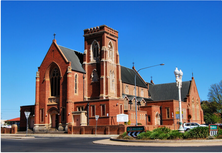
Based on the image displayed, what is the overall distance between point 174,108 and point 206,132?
36715 millimetres

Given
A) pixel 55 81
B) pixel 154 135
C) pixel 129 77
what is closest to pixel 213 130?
pixel 154 135

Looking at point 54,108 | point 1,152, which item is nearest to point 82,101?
point 54,108

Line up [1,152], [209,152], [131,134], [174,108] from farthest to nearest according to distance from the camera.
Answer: [174,108]
[131,134]
[1,152]
[209,152]

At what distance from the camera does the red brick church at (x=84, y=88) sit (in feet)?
157

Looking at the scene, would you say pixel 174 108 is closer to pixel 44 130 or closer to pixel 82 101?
pixel 82 101

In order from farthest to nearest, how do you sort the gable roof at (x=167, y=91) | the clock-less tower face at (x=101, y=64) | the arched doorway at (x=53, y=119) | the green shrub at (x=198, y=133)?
the gable roof at (x=167, y=91) → the clock-less tower face at (x=101, y=64) → the arched doorway at (x=53, y=119) → the green shrub at (x=198, y=133)

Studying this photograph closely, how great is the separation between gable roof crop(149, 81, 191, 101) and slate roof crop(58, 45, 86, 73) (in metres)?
22.7

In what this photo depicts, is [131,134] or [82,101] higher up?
[82,101]

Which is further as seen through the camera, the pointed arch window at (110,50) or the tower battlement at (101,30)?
the pointed arch window at (110,50)

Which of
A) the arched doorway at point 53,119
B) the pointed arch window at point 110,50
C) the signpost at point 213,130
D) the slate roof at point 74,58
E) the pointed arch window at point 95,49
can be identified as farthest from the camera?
the pointed arch window at point 110,50

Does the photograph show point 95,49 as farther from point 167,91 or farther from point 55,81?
point 167,91

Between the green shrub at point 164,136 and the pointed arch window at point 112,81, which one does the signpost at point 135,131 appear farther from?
the pointed arch window at point 112,81

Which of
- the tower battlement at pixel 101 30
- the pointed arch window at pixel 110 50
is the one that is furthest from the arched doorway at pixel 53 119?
the tower battlement at pixel 101 30

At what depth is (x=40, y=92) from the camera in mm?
53156
